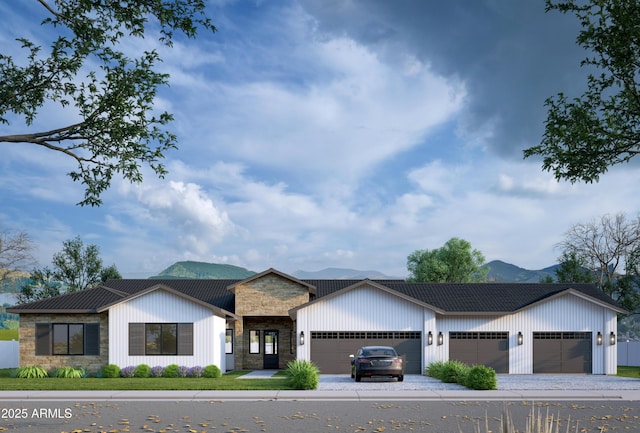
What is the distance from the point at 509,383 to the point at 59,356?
812 inches

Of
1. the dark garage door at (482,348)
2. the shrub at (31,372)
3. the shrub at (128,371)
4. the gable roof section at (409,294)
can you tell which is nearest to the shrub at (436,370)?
the dark garage door at (482,348)

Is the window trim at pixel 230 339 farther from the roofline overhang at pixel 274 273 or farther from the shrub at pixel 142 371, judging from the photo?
the shrub at pixel 142 371

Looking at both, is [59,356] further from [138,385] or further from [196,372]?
[138,385]

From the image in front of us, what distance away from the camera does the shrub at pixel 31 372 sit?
3228 cm

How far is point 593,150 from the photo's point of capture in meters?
15.0

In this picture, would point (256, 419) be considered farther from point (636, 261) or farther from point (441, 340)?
point (636, 261)

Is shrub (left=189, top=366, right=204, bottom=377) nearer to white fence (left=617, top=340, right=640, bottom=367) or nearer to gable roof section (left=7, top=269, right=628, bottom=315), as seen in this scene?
gable roof section (left=7, top=269, right=628, bottom=315)

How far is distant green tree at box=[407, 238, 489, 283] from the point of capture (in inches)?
2933

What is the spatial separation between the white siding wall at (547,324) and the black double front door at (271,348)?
954 cm

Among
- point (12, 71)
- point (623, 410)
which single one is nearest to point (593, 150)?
point (623, 410)

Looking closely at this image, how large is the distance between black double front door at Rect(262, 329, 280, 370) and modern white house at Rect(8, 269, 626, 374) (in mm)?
56


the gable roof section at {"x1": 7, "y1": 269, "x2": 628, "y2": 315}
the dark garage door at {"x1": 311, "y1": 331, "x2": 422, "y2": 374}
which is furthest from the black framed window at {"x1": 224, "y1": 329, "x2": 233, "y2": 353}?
the dark garage door at {"x1": 311, "y1": 331, "x2": 422, "y2": 374}

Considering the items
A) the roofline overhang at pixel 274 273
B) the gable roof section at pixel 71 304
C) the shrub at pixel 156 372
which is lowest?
the shrub at pixel 156 372

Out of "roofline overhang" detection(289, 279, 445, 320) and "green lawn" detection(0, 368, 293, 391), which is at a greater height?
"roofline overhang" detection(289, 279, 445, 320)
